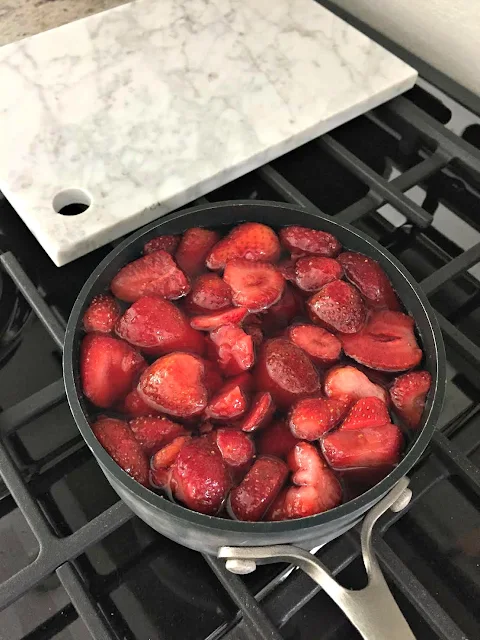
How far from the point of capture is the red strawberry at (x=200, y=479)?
50 centimetres

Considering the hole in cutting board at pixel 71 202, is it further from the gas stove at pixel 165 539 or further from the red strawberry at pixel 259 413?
the red strawberry at pixel 259 413

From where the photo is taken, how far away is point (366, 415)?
0.55 m

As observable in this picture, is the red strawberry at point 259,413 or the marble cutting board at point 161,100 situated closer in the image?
the red strawberry at point 259,413

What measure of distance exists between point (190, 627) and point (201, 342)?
25 cm

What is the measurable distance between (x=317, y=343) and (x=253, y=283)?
93 millimetres

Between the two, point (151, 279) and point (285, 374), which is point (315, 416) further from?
point (151, 279)

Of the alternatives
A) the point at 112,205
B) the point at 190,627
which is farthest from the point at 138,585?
the point at 112,205

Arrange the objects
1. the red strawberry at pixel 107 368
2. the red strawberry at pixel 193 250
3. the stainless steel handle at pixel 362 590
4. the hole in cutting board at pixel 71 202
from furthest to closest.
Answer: the hole in cutting board at pixel 71 202, the red strawberry at pixel 193 250, the red strawberry at pixel 107 368, the stainless steel handle at pixel 362 590

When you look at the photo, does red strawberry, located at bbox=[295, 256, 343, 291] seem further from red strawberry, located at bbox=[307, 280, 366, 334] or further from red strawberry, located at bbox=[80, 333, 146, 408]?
red strawberry, located at bbox=[80, 333, 146, 408]

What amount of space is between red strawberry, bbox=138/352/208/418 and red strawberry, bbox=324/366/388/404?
11 centimetres

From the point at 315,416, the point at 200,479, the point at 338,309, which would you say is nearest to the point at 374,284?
the point at 338,309

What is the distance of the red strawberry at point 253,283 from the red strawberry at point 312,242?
0.04 metres

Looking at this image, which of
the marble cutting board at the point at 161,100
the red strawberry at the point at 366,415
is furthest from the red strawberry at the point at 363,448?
the marble cutting board at the point at 161,100

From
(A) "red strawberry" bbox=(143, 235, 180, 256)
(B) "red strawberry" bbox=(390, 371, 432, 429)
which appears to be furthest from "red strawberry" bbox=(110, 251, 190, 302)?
(B) "red strawberry" bbox=(390, 371, 432, 429)
